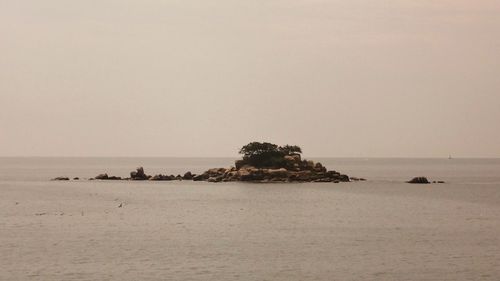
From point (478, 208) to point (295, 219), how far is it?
110 feet

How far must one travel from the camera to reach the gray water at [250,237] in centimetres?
5700

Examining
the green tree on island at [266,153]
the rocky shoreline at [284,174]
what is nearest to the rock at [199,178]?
the rocky shoreline at [284,174]

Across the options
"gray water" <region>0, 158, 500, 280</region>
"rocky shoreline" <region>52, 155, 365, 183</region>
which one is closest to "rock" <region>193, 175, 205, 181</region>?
"rocky shoreline" <region>52, 155, 365, 183</region>

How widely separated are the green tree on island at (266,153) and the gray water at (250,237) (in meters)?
28.5

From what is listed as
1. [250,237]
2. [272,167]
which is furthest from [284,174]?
[250,237]

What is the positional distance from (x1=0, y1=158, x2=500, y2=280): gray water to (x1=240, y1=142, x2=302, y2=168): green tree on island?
28.5 metres

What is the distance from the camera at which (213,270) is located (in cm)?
5712

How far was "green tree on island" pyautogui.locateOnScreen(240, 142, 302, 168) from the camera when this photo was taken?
550ft

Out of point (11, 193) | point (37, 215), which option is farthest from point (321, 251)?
point (11, 193)

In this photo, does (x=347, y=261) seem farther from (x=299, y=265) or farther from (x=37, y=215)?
(x=37, y=215)

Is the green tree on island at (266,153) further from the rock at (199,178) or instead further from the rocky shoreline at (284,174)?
the rock at (199,178)

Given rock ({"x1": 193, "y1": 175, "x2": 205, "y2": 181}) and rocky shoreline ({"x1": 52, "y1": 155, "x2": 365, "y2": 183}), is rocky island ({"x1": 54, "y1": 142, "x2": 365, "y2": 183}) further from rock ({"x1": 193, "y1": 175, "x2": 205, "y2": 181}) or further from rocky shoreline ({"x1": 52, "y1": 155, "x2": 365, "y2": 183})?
rock ({"x1": 193, "y1": 175, "x2": 205, "y2": 181})

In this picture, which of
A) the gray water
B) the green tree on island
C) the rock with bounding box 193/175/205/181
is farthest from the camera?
the rock with bounding box 193/175/205/181

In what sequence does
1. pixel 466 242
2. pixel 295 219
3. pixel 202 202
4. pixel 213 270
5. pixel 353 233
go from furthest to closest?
pixel 202 202 → pixel 295 219 → pixel 353 233 → pixel 466 242 → pixel 213 270
